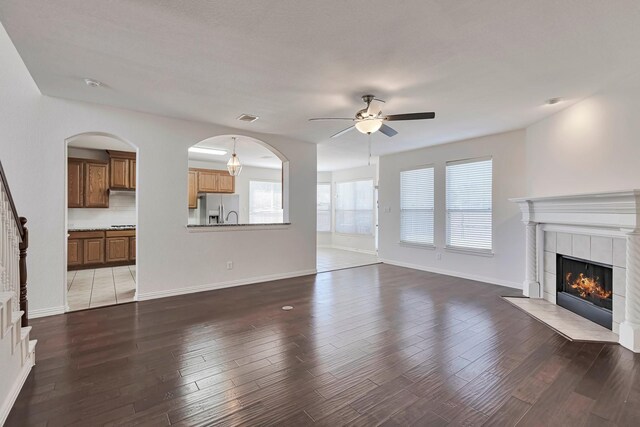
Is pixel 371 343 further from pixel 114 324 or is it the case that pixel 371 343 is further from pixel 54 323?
pixel 54 323

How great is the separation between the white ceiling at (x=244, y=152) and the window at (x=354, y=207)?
2.37 m

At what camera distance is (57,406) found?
78.0 inches

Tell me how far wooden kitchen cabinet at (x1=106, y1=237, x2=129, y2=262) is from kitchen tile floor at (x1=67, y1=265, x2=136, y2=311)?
0.24m

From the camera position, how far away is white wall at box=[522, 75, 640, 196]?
10.2ft

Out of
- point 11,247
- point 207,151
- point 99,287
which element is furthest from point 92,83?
point 207,151

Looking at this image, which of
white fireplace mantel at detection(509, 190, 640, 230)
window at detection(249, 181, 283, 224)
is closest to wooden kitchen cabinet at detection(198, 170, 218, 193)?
window at detection(249, 181, 283, 224)

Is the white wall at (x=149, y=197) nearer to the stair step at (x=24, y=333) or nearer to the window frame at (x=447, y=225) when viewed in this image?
the stair step at (x=24, y=333)

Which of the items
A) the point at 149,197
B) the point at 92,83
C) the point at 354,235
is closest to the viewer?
the point at 92,83

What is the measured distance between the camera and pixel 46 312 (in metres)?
3.64

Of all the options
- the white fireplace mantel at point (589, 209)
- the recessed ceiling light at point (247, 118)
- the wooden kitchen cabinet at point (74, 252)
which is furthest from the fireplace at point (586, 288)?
the wooden kitchen cabinet at point (74, 252)

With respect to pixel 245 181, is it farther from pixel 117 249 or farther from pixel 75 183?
pixel 75 183

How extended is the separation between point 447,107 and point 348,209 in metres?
6.25

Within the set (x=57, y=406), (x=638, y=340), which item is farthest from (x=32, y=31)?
(x=638, y=340)

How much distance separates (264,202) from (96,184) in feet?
14.1
